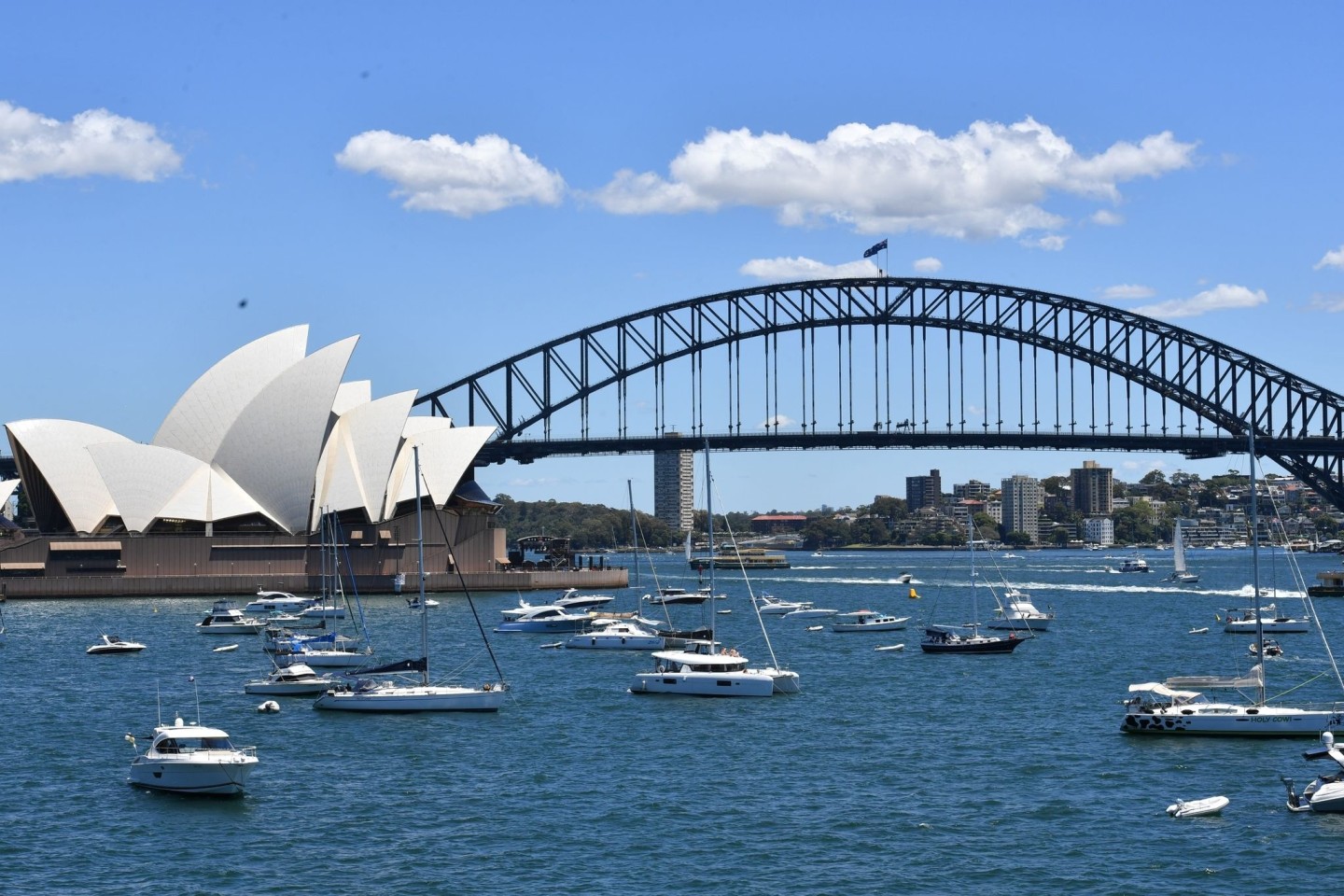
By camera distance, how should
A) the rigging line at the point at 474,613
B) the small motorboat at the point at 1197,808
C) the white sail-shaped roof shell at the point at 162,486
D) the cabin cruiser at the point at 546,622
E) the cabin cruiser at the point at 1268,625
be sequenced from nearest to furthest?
the small motorboat at the point at 1197,808
the rigging line at the point at 474,613
the cabin cruiser at the point at 546,622
the cabin cruiser at the point at 1268,625
the white sail-shaped roof shell at the point at 162,486

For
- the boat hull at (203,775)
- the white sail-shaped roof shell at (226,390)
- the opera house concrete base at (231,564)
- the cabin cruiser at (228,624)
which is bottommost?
the boat hull at (203,775)

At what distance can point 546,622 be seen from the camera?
73.8 m

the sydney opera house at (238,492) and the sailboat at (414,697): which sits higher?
the sydney opera house at (238,492)

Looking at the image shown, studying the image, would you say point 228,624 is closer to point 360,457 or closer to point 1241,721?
point 360,457

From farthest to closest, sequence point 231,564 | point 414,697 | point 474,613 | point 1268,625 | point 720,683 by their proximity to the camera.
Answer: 1. point 231,564
2. point 1268,625
3. point 474,613
4. point 720,683
5. point 414,697

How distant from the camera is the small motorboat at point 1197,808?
102 feet

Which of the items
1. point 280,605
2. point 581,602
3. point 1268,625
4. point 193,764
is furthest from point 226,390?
point 193,764

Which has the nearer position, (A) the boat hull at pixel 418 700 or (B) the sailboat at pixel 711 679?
(A) the boat hull at pixel 418 700

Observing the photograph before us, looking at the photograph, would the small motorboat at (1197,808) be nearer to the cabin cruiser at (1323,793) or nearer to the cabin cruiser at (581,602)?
the cabin cruiser at (1323,793)

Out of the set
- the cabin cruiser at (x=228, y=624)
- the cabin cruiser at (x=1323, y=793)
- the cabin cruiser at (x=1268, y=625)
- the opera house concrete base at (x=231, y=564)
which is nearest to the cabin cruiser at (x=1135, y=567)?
the opera house concrete base at (x=231, y=564)

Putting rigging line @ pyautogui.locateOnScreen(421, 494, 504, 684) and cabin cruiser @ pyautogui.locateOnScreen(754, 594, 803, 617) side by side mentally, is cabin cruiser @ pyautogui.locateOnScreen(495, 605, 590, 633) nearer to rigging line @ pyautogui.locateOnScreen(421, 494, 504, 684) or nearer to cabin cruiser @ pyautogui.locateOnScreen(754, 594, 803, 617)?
rigging line @ pyautogui.locateOnScreen(421, 494, 504, 684)

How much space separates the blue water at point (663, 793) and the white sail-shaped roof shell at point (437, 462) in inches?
1783

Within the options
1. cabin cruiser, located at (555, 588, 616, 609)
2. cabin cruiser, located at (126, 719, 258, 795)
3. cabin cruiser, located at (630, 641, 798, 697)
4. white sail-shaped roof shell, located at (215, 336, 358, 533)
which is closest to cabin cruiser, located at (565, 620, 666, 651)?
cabin cruiser, located at (630, 641, 798, 697)

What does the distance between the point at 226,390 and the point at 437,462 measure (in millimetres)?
13167
